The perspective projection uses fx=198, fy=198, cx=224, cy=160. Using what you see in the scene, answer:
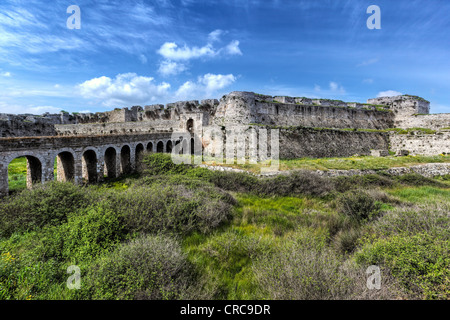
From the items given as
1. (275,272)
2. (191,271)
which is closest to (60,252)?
(191,271)

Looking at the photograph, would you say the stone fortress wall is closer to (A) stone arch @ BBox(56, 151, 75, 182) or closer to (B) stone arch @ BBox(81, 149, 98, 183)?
(B) stone arch @ BBox(81, 149, 98, 183)

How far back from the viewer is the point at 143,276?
319cm

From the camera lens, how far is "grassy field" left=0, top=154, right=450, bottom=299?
3023mm

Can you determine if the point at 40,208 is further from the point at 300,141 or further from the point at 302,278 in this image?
the point at 300,141

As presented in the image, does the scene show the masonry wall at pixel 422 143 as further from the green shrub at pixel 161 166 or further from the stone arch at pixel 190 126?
the green shrub at pixel 161 166

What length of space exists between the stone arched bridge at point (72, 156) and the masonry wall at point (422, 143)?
27.5 meters

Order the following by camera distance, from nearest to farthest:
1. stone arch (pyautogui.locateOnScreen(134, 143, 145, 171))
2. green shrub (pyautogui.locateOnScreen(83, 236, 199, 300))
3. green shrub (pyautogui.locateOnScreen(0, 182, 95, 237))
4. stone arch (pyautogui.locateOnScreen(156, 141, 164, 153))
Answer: green shrub (pyautogui.locateOnScreen(83, 236, 199, 300)), green shrub (pyautogui.locateOnScreen(0, 182, 95, 237)), stone arch (pyautogui.locateOnScreen(134, 143, 145, 171)), stone arch (pyautogui.locateOnScreen(156, 141, 164, 153))

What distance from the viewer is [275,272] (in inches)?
136

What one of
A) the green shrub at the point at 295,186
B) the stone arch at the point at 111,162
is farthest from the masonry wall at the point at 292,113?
the stone arch at the point at 111,162

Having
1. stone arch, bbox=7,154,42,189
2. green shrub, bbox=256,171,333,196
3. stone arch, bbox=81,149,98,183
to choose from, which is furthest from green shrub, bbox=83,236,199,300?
Result: stone arch, bbox=81,149,98,183

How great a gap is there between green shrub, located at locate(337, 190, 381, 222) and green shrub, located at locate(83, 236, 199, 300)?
596 cm

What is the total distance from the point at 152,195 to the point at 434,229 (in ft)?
23.6

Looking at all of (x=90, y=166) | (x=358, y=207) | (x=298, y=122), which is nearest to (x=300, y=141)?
(x=298, y=122)

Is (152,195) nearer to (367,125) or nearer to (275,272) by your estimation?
(275,272)
